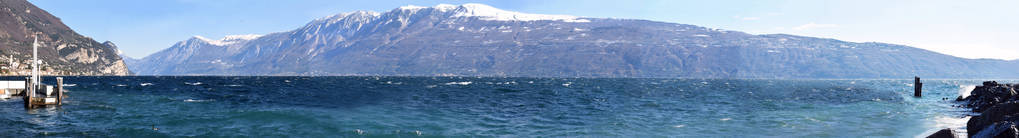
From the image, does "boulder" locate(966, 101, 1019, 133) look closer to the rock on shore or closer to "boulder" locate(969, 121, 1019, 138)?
the rock on shore

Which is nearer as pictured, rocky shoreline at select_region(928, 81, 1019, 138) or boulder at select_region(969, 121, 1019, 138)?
boulder at select_region(969, 121, 1019, 138)

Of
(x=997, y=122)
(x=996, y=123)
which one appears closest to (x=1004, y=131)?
(x=996, y=123)

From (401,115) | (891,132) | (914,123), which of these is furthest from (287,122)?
(914,123)

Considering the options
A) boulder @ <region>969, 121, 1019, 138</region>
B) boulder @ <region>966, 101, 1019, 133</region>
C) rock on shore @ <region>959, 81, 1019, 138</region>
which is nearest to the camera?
boulder @ <region>969, 121, 1019, 138</region>

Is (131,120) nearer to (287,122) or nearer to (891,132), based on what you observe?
(287,122)

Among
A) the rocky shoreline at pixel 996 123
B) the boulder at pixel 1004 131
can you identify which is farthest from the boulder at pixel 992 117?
the boulder at pixel 1004 131

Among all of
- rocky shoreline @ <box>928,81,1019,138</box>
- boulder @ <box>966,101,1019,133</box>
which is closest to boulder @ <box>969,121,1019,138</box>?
rocky shoreline @ <box>928,81,1019,138</box>

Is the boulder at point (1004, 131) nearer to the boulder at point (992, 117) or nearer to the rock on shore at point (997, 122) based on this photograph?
the rock on shore at point (997, 122)

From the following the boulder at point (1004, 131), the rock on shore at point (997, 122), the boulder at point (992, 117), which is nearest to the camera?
the boulder at point (1004, 131)

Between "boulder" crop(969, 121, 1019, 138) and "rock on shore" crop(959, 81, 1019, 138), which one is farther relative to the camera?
"rock on shore" crop(959, 81, 1019, 138)

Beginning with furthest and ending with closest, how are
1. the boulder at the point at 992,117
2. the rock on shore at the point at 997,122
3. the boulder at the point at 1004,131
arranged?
the boulder at the point at 992,117, the rock on shore at the point at 997,122, the boulder at the point at 1004,131

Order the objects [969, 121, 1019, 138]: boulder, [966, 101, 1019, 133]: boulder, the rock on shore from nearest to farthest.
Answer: [969, 121, 1019, 138]: boulder → the rock on shore → [966, 101, 1019, 133]: boulder

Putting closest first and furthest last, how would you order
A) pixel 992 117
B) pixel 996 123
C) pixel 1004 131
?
pixel 1004 131 → pixel 996 123 → pixel 992 117

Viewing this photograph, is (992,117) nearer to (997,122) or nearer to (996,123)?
(997,122)
